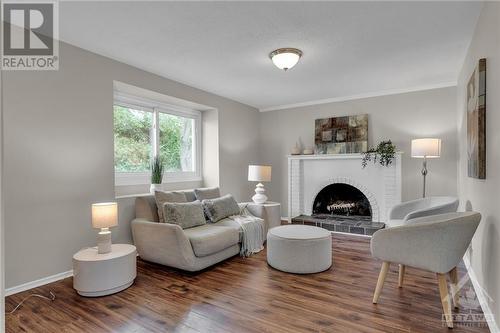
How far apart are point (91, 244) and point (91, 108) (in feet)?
4.95

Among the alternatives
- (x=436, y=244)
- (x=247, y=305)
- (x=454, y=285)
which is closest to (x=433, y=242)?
(x=436, y=244)

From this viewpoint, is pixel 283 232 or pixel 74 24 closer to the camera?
pixel 74 24

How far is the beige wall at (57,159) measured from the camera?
259cm

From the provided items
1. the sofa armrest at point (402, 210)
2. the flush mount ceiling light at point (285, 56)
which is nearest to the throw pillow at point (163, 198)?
the flush mount ceiling light at point (285, 56)

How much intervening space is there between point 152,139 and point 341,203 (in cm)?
350

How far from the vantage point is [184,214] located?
11.2 ft

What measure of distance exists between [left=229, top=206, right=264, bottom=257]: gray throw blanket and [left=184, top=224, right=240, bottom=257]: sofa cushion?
0.15 m

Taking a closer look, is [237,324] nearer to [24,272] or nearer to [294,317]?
[294,317]

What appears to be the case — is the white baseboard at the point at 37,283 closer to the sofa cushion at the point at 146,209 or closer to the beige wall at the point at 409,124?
the sofa cushion at the point at 146,209

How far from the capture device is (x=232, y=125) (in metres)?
5.29

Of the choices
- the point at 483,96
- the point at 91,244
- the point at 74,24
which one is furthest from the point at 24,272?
the point at 483,96

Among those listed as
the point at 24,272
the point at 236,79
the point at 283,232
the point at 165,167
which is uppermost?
the point at 236,79

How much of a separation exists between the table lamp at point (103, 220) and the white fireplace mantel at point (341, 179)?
3.51 m

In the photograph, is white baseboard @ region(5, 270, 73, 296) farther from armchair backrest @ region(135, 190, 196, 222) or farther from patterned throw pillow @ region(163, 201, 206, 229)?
patterned throw pillow @ region(163, 201, 206, 229)
